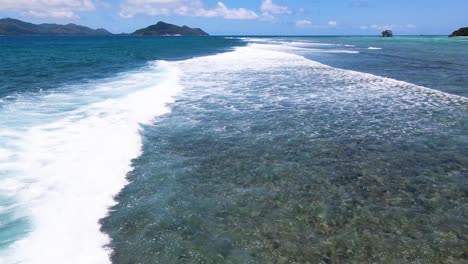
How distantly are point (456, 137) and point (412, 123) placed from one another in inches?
76.6

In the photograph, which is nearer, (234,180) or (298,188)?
(298,188)

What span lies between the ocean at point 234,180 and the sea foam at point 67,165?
4cm

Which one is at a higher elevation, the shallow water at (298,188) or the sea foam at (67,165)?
the sea foam at (67,165)

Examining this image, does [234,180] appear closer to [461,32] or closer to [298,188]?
[298,188]

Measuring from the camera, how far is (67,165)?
32.8ft

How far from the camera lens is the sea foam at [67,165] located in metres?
6.50

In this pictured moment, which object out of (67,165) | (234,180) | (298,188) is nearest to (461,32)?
(298,188)

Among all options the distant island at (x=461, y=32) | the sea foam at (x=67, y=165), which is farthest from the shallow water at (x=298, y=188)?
the distant island at (x=461, y=32)

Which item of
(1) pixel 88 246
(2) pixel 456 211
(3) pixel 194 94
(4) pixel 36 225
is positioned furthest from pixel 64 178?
(3) pixel 194 94

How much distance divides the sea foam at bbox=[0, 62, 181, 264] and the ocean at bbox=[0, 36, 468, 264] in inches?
1.6

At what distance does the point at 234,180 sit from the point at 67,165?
4.66 metres

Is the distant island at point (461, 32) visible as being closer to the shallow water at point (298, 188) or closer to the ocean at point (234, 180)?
the ocean at point (234, 180)

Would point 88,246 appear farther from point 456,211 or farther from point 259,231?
point 456,211

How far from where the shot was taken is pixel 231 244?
6.50 m
